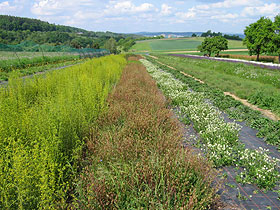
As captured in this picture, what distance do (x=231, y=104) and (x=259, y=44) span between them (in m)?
31.1

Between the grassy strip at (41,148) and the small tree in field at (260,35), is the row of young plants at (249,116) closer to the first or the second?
the grassy strip at (41,148)

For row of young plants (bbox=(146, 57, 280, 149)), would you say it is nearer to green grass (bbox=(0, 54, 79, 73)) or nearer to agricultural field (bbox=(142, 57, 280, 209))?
agricultural field (bbox=(142, 57, 280, 209))

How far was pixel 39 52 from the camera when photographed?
3111 cm

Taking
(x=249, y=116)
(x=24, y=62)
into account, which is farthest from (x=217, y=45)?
(x=249, y=116)

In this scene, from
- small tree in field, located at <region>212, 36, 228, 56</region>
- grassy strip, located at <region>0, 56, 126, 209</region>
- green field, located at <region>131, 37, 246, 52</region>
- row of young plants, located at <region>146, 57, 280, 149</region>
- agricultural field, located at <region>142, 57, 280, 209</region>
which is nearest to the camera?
grassy strip, located at <region>0, 56, 126, 209</region>

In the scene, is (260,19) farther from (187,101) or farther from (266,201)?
(266,201)

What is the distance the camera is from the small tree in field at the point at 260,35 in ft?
105

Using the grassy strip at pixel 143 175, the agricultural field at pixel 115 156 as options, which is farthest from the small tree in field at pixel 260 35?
the grassy strip at pixel 143 175

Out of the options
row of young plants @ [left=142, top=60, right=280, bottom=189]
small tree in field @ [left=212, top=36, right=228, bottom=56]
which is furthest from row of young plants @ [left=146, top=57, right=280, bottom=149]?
small tree in field @ [left=212, top=36, right=228, bottom=56]

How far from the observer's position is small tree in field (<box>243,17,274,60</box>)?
31.9m

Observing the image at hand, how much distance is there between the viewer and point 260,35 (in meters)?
32.5

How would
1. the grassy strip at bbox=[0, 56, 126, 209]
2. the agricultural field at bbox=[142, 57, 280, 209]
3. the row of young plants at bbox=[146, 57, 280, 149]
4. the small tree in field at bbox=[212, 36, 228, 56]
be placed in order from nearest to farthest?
1. the grassy strip at bbox=[0, 56, 126, 209]
2. the agricultural field at bbox=[142, 57, 280, 209]
3. the row of young plants at bbox=[146, 57, 280, 149]
4. the small tree in field at bbox=[212, 36, 228, 56]

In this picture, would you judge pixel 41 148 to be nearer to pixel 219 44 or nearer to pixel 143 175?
pixel 143 175

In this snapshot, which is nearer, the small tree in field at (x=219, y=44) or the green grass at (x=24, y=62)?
the green grass at (x=24, y=62)
